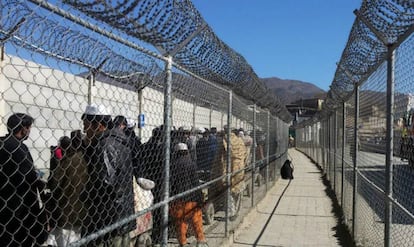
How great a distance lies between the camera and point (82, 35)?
285cm

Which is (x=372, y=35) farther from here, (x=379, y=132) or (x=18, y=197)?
(x=18, y=197)

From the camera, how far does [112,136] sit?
3.68m

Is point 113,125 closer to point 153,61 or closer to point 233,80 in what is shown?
point 153,61

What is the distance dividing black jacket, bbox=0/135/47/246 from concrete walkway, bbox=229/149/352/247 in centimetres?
405

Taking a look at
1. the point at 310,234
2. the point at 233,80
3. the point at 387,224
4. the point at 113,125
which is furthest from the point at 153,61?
the point at 310,234

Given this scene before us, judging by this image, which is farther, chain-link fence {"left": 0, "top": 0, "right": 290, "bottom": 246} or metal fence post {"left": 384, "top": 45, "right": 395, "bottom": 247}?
metal fence post {"left": 384, "top": 45, "right": 395, "bottom": 247}

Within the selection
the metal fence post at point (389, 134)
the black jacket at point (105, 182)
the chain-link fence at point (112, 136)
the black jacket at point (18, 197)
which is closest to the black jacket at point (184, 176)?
the chain-link fence at point (112, 136)

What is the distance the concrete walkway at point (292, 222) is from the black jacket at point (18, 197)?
4.05 metres

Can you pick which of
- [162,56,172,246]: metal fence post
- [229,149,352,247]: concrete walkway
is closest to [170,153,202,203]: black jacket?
[162,56,172,246]: metal fence post

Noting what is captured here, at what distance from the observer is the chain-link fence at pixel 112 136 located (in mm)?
3051

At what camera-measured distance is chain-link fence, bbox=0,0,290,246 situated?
3051 millimetres

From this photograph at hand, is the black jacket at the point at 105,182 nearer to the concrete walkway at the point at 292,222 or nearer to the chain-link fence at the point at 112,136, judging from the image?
the chain-link fence at the point at 112,136

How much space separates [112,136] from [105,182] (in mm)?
354

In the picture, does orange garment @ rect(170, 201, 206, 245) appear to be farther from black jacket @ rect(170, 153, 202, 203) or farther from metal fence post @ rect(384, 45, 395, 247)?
metal fence post @ rect(384, 45, 395, 247)
